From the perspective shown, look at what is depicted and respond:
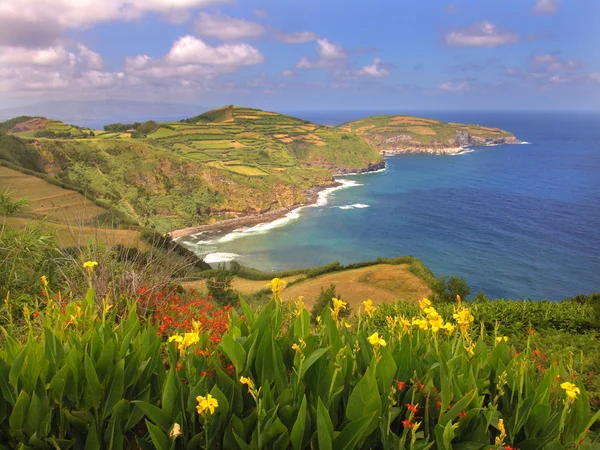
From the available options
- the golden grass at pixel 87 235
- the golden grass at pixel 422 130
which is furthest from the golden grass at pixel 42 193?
the golden grass at pixel 422 130

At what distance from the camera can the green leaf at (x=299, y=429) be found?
7.00 feet

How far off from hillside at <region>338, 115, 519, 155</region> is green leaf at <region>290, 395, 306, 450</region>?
14183 cm

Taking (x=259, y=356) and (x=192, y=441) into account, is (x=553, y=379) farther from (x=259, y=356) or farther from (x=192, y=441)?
(x=192, y=441)

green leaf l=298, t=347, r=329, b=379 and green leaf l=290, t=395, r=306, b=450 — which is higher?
green leaf l=298, t=347, r=329, b=379

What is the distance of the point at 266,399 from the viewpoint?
2.34 metres

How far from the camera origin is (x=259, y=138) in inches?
4493

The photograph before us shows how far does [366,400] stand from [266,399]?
584 mm

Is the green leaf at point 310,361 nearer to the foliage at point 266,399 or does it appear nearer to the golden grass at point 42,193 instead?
the foliage at point 266,399

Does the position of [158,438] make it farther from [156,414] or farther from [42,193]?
[42,193]

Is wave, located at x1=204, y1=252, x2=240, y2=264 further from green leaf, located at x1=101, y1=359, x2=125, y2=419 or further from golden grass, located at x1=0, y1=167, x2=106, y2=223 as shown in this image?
green leaf, located at x1=101, y1=359, x2=125, y2=419

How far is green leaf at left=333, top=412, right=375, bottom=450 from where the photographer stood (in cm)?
209

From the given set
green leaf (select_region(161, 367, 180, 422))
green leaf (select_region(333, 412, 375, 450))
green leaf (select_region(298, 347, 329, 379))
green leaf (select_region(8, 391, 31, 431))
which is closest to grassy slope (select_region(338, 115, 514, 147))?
green leaf (select_region(298, 347, 329, 379))

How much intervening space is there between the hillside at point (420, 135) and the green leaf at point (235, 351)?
464 feet

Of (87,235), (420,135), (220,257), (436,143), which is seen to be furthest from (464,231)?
(420,135)
